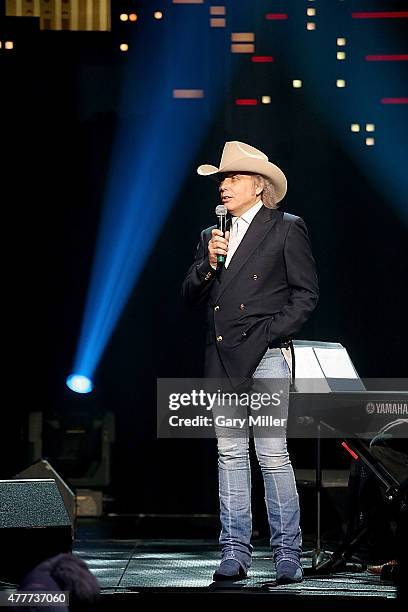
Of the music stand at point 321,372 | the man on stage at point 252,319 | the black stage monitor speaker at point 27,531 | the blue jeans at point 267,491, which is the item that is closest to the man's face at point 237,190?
the man on stage at point 252,319

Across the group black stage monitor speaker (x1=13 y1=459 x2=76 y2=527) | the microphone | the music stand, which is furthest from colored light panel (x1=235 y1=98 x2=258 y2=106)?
the microphone

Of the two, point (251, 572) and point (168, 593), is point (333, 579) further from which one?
point (168, 593)

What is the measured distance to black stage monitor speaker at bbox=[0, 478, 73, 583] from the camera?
3504 mm

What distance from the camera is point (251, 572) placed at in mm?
4418

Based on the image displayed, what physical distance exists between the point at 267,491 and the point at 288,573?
301 mm

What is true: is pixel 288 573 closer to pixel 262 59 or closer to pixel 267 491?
pixel 267 491

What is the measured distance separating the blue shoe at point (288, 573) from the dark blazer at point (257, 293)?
0.64 metres

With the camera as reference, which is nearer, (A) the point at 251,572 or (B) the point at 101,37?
(A) the point at 251,572

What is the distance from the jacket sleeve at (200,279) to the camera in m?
4.05

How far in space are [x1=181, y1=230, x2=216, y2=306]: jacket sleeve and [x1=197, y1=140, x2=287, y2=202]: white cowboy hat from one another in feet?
0.91

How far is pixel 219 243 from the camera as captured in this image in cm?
387

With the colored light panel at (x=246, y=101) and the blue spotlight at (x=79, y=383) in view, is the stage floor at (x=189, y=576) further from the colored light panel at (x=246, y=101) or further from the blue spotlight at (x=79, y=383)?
the colored light panel at (x=246, y=101)

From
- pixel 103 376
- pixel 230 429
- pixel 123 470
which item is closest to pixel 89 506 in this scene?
pixel 123 470

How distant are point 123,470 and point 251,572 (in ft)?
11.9
